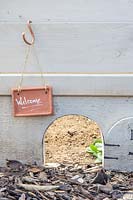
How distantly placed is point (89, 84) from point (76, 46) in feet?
0.60

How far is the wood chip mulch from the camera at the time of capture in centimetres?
191

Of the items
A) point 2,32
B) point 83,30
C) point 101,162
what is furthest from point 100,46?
point 101,162

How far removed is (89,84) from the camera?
226 centimetres

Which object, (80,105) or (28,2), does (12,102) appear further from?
(28,2)

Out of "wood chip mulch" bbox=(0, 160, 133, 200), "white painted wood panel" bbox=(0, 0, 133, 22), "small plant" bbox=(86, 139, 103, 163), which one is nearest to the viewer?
"wood chip mulch" bbox=(0, 160, 133, 200)

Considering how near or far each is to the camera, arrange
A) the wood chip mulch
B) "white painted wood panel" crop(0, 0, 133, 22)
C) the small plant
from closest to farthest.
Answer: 1. the wood chip mulch
2. "white painted wood panel" crop(0, 0, 133, 22)
3. the small plant

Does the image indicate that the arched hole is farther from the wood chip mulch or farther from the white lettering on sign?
the white lettering on sign

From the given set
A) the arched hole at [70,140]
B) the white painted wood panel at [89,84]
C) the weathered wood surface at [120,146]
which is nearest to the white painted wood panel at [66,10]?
the white painted wood panel at [89,84]

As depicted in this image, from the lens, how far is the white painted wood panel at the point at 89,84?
2254mm

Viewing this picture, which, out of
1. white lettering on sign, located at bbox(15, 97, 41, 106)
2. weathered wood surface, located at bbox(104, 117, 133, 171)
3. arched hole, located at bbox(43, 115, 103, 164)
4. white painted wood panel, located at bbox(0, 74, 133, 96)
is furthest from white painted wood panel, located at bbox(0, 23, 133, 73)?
arched hole, located at bbox(43, 115, 103, 164)

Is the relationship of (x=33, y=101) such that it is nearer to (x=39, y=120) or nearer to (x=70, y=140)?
(x=39, y=120)

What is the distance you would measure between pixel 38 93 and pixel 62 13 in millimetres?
380

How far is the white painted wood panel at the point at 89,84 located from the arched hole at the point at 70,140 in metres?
0.36

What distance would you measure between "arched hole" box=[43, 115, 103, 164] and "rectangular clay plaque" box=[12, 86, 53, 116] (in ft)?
0.86
